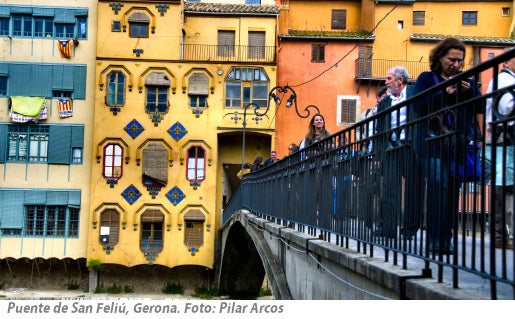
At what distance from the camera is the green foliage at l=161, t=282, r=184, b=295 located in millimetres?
37125

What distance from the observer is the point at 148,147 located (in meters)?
37.1

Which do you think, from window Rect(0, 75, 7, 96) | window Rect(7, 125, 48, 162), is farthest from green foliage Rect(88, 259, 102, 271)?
window Rect(0, 75, 7, 96)

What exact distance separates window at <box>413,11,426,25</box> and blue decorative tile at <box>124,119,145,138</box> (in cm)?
1573

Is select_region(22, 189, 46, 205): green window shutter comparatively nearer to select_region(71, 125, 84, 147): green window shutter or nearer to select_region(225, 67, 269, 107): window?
select_region(71, 125, 84, 147): green window shutter

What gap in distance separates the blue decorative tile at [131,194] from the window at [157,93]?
395 centimetres

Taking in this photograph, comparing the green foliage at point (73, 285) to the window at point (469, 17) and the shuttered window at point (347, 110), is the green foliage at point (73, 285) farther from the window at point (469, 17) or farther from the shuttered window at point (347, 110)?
the window at point (469, 17)

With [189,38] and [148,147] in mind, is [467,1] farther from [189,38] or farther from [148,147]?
[148,147]

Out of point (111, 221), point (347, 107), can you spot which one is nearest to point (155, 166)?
point (111, 221)

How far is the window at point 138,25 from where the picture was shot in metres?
37.1

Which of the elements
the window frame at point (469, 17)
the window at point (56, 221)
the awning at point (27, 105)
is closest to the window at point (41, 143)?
the awning at point (27, 105)

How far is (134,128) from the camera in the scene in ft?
122

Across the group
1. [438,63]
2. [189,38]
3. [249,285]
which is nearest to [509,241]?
[438,63]

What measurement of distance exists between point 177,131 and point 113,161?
3.53 m

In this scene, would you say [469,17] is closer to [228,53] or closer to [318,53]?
[318,53]
